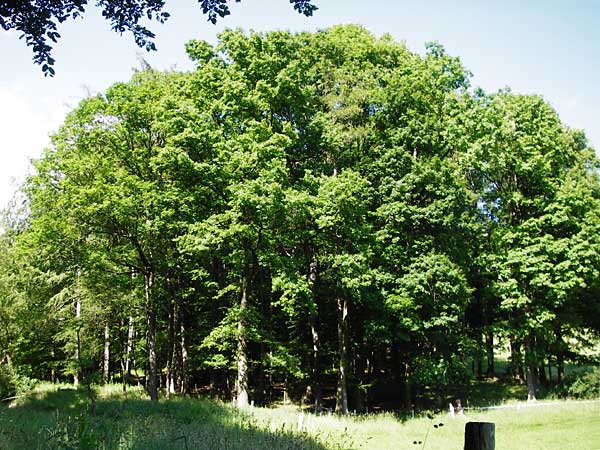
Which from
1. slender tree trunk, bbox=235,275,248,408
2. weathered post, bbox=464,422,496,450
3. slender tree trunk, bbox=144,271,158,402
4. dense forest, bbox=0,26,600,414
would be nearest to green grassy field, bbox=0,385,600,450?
slender tree trunk, bbox=144,271,158,402

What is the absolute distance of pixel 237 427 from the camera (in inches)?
428

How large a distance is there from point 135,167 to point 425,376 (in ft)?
60.5

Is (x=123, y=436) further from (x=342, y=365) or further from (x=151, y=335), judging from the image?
(x=342, y=365)

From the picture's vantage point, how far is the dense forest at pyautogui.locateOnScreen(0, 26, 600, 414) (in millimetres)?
21844

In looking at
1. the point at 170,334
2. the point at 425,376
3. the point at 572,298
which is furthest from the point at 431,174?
the point at 170,334

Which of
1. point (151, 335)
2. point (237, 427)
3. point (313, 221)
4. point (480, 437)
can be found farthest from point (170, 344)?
point (480, 437)

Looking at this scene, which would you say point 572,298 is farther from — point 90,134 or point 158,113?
point 90,134

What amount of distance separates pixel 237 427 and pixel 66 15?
9092mm

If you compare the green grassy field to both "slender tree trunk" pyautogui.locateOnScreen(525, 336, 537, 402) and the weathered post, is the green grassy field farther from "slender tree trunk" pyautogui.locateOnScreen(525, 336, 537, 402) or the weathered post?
the weathered post

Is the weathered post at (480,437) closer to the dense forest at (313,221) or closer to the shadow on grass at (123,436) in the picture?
the shadow on grass at (123,436)

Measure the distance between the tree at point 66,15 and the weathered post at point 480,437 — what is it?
15.2 ft

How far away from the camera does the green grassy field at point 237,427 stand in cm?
735

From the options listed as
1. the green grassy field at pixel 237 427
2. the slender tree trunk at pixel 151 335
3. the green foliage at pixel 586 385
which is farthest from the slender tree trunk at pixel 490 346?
the slender tree trunk at pixel 151 335

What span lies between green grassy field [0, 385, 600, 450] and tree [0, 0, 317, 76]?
4.60 metres
